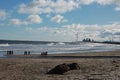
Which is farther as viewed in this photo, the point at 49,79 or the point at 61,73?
the point at 61,73

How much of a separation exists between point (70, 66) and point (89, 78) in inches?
170

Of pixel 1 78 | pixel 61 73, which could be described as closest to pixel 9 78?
pixel 1 78

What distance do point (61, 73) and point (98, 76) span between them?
2.85m

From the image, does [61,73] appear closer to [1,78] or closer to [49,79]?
[49,79]

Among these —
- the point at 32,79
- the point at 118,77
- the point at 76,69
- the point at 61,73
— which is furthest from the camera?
the point at 76,69

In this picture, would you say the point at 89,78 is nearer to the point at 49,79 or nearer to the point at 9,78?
the point at 49,79

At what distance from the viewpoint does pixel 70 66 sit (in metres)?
19.9

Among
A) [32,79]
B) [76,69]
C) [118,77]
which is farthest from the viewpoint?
[76,69]

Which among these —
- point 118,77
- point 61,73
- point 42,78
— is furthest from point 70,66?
point 118,77

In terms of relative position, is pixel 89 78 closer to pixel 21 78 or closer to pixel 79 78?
pixel 79 78

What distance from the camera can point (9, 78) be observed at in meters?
17.4

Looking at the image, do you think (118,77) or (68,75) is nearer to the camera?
(118,77)

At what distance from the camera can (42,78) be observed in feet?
55.0

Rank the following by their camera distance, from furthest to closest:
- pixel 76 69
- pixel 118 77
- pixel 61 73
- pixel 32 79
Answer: pixel 76 69 < pixel 61 73 < pixel 32 79 < pixel 118 77
